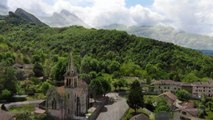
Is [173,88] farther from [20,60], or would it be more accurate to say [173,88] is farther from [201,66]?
[20,60]

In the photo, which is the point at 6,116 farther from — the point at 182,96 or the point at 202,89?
the point at 202,89

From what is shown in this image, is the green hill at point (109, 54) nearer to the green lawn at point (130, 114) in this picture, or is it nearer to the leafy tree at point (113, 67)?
the leafy tree at point (113, 67)

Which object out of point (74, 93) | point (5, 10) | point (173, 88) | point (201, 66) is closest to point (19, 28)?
point (5, 10)

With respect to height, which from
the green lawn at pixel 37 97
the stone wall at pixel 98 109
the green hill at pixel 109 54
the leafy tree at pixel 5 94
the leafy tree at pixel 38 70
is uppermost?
the green hill at pixel 109 54

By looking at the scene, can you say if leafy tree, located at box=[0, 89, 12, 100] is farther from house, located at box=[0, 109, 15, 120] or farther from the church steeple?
house, located at box=[0, 109, 15, 120]

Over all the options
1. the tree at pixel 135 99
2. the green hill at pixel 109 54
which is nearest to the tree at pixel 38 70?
the green hill at pixel 109 54

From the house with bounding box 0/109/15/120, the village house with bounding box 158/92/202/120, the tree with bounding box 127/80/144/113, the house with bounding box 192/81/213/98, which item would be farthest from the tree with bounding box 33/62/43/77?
the house with bounding box 0/109/15/120
